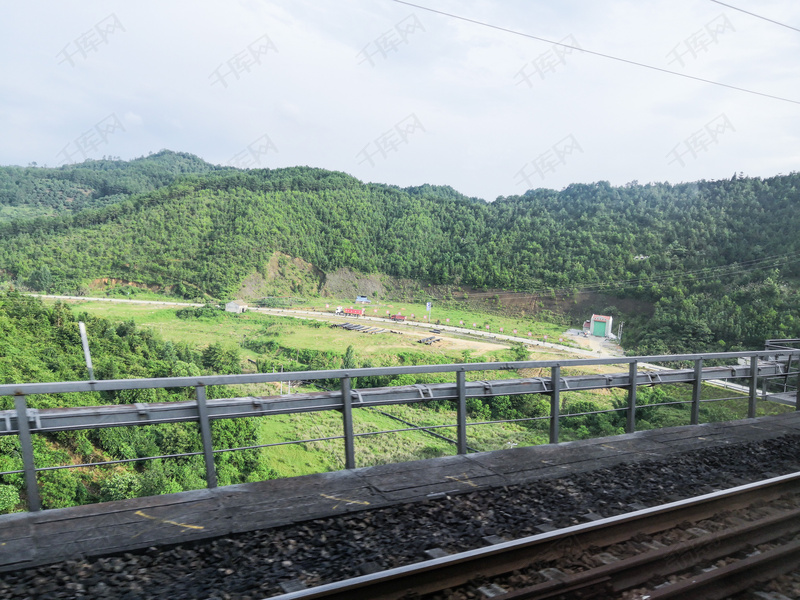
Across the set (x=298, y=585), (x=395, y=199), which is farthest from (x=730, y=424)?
(x=395, y=199)

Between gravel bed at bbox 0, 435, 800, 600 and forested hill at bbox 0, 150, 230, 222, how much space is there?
92767 mm

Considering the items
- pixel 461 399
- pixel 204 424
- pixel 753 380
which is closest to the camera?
pixel 204 424

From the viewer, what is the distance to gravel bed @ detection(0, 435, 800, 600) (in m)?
2.43

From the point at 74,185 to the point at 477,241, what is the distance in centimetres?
7846

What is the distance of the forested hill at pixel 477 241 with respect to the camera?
5694cm

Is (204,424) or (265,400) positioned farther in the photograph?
(265,400)

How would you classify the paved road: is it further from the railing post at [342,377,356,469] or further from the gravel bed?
the railing post at [342,377,356,469]

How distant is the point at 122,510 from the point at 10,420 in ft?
3.05

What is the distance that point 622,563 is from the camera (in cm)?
256

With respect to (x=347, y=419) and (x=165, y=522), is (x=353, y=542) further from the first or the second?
(x=165, y=522)

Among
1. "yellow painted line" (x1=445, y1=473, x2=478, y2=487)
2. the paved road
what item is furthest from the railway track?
the paved road

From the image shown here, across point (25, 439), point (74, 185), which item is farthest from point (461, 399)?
point (74, 185)

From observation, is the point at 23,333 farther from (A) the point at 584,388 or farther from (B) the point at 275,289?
(B) the point at 275,289

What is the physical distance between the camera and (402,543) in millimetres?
2969
